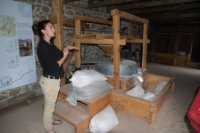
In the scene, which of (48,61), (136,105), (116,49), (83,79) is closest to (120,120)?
(136,105)

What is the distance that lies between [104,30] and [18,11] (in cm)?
280

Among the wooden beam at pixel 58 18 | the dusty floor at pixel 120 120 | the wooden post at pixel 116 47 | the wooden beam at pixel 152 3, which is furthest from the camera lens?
the wooden beam at pixel 152 3

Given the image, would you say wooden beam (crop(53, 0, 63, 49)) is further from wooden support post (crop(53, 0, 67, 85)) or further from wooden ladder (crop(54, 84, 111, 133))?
wooden ladder (crop(54, 84, 111, 133))

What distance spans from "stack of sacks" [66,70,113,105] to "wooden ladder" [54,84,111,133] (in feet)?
0.27

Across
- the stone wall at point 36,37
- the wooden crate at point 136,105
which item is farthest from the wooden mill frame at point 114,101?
the stone wall at point 36,37

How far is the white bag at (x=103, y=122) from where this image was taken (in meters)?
2.03

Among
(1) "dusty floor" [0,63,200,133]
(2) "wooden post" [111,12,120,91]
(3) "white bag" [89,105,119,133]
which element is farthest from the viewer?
(2) "wooden post" [111,12,120,91]

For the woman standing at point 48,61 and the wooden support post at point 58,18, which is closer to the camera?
the woman standing at point 48,61

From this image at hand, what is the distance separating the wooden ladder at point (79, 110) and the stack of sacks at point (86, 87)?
3.3 inches

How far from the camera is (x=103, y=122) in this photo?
207 centimetres

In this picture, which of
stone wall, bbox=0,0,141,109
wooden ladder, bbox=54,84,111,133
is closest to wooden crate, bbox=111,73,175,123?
wooden ladder, bbox=54,84,111,133

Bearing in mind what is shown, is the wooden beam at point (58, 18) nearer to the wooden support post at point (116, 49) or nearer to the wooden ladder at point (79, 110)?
the wooden ladder at point (79, 110)

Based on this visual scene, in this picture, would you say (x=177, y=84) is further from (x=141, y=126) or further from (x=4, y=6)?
(x=4, y=6)

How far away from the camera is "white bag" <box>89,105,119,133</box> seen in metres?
2.03
